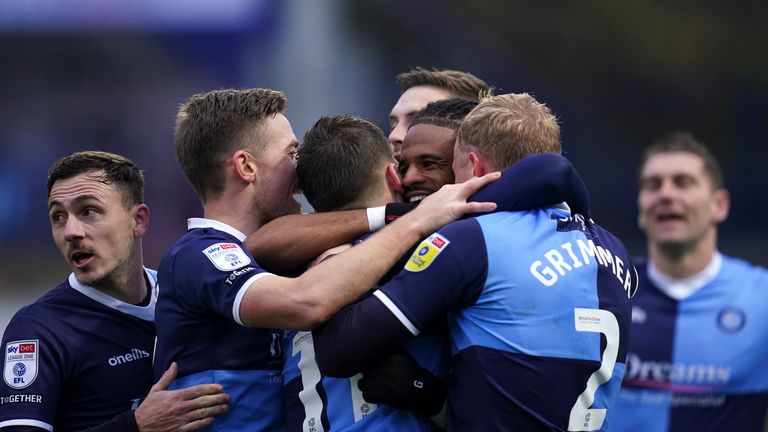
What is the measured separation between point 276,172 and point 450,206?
768mm

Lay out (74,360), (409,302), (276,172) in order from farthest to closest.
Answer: (74,360), (276,172), (409,302)

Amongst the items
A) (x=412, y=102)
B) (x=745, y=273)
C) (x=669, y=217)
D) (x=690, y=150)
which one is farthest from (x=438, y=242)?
(x=690, y=150)

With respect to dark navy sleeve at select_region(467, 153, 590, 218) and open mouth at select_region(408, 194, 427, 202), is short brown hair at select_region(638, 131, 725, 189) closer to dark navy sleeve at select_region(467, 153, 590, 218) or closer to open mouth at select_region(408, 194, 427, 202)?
open mouth at select_region(408, 194, 427, 202)

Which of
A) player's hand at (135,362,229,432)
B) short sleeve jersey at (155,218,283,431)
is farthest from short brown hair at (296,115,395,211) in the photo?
player's hand at (135,362,229,432)

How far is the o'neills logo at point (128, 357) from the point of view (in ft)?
14.0

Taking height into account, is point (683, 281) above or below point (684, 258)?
below

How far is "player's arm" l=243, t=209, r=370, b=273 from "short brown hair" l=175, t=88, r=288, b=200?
349 millimetres

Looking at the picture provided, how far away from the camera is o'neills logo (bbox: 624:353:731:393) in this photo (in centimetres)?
666

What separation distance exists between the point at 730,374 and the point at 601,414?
3466mm

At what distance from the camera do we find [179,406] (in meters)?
3.69

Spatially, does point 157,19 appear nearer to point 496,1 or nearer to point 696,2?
point 496,1

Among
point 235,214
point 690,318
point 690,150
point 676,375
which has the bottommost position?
point 235,214

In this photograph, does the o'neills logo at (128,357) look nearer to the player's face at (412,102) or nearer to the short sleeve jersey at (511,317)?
the short sleeve jersey at (511,317)

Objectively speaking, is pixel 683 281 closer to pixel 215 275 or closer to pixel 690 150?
pixel 690 150
